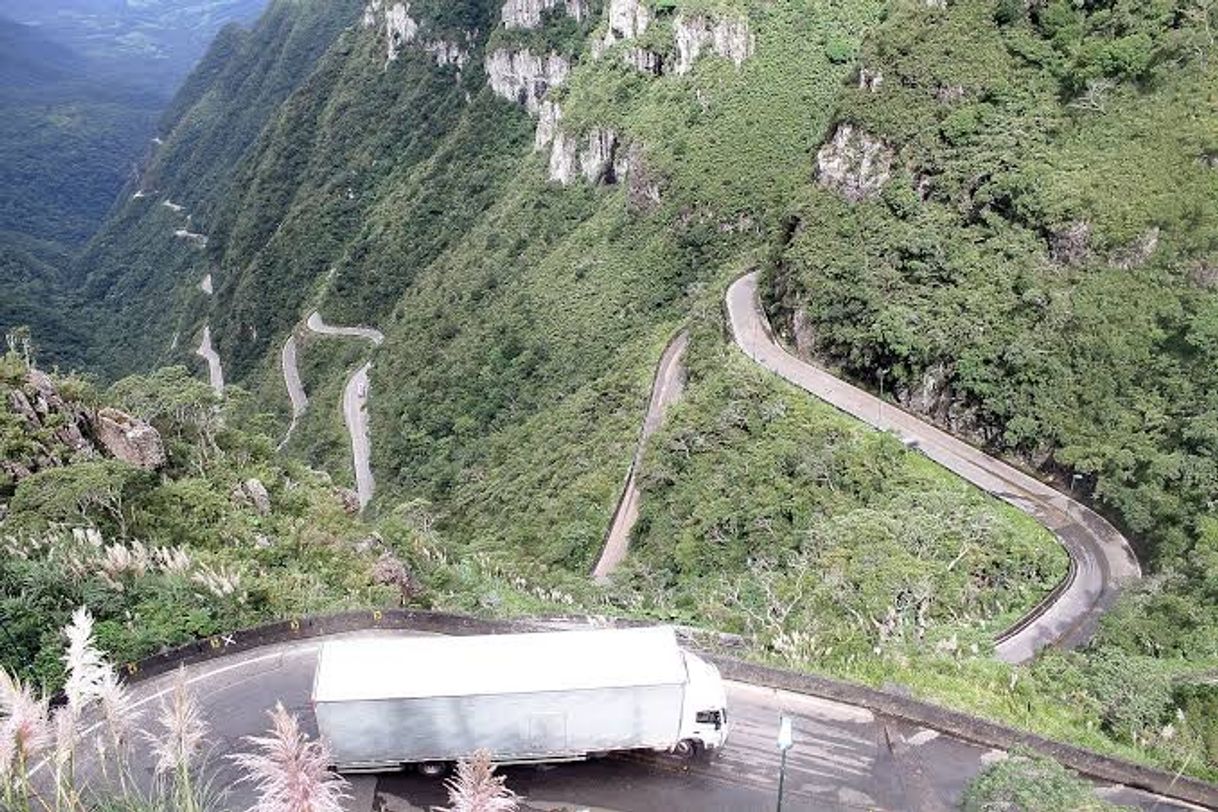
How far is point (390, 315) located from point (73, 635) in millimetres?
106254

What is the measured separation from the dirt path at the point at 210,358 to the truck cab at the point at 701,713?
388ft

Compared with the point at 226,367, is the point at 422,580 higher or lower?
higher

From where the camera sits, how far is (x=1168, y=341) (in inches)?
1624

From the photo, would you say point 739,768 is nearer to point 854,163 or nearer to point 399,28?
point 854,163

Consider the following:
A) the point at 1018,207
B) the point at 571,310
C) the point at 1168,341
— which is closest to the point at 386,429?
the point at 571,310

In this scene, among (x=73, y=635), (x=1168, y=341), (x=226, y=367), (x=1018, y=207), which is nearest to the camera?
(x=73, y=635)

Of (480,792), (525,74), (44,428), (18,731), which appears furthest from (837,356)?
(525,74)

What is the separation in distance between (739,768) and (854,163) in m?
43.7

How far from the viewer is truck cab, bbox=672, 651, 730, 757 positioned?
59.1ft

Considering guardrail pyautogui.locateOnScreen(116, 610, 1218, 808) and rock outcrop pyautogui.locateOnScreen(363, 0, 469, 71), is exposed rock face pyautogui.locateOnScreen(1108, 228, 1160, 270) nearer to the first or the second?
guardrail pyautogui.locateOnScreen(116, 610, 1218, 808)

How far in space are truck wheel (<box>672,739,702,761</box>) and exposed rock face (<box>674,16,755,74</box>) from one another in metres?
74.7

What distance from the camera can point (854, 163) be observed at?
55.3 meters

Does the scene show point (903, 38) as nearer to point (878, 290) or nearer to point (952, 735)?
point (878, 290)

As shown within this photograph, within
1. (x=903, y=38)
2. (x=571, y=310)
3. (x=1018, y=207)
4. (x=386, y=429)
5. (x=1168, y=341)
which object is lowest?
(x=386, y=429)
